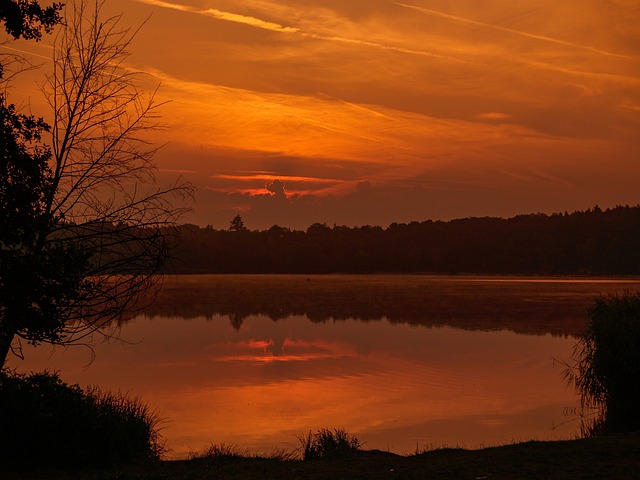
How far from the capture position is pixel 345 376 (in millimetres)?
28812

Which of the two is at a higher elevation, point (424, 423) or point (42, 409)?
point (42, 409)

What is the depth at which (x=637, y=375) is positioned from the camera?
19.4 meters

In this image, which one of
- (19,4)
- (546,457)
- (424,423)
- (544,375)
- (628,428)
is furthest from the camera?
(544,375)

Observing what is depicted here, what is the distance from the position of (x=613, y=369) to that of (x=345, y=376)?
11.3 metres

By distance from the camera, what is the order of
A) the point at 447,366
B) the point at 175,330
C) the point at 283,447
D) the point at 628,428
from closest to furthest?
the point at 283,447 < the point at 628,428 < the point at 447,366 < the point at 175,330

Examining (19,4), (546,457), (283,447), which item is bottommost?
(283,447)

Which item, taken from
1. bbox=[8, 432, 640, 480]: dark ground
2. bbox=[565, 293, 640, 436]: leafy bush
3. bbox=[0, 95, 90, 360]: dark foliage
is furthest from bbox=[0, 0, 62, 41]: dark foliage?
bbox=[565, 293, 640, 436]: leafy bush

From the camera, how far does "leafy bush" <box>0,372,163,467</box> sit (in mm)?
12664

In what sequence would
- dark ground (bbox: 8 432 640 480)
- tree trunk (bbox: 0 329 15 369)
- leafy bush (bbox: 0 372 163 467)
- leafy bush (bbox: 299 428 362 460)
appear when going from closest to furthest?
dark ground (bbox: 8 432 640 480)
tree trunk (bbox: 0 329 15 369)
leafy bush (bbox: 0 372 163 467)
leafy bush (bbox: 299 428 362 460)

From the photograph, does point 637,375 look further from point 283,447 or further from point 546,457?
point 283,447

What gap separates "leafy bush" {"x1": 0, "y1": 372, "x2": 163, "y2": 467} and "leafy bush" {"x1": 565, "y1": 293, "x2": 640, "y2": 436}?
12145 mm

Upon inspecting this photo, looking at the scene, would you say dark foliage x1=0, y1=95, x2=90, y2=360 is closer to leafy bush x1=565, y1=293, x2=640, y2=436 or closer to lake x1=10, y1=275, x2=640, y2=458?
lake x1=10, y1=275, x2=640, y2=458

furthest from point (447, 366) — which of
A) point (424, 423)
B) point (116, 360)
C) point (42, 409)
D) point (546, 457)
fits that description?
point (42, 409)

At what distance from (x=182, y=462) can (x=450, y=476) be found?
16.9 feet
